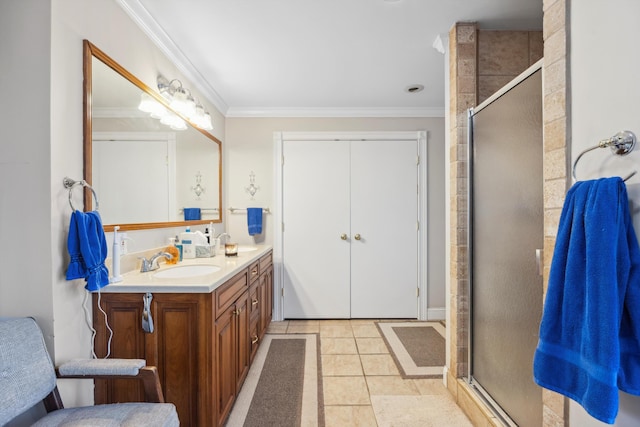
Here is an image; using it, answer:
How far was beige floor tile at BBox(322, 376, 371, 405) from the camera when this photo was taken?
192 centimetres

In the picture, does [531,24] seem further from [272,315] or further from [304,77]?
[272,315]

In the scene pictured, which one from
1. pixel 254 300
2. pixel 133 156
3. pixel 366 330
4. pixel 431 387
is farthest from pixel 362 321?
pixel 133 156

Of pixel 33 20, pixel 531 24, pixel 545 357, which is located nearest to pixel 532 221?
pixel 545 357

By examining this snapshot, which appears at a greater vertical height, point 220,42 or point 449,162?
point 220,42

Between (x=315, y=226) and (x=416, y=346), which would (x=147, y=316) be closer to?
(x=315, y=226)

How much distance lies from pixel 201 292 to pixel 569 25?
173 centimetres

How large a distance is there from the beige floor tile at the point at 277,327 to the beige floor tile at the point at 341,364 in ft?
2.24

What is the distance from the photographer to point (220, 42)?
2.04m

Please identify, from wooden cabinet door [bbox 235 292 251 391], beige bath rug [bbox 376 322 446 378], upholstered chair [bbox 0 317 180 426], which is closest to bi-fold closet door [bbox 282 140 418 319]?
beige bath rug [bbox 376 322 446 378]

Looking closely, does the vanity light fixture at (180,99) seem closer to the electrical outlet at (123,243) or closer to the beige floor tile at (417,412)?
the electrical outlet at (123,243)

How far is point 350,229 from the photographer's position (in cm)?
334

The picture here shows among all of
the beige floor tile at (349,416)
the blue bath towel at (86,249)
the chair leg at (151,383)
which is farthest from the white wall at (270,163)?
the chair leg at (151,383)

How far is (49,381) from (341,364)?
5.93 feet

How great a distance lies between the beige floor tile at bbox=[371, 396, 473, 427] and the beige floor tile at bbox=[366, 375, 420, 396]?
0.15 ft
